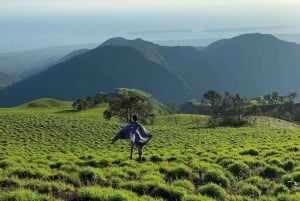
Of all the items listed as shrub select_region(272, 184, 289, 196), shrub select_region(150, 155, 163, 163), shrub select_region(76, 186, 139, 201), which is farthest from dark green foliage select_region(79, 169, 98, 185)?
shrub select_region(150, 155, 163, 163)

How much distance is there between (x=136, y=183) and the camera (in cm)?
1214

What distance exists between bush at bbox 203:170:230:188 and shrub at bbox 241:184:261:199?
0.95 meters

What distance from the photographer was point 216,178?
13.3m

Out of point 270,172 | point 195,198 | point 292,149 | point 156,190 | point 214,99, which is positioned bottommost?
point 292,149

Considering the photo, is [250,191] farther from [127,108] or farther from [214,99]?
[214,99]

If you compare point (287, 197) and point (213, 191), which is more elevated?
point (287, 197)

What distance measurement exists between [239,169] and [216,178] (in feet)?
7.05

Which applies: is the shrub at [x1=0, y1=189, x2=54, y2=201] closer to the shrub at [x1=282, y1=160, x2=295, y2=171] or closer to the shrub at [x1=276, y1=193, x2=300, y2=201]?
the shrub at [x1=276, y1=193, x2=300, y2=201]

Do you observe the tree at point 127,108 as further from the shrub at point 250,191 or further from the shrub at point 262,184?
the shrub at point 250,191

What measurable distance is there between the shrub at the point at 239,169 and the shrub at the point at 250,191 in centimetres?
255

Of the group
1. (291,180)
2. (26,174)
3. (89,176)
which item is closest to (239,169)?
(291,180)

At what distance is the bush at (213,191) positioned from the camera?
1129cm

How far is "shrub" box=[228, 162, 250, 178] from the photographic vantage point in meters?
14.7

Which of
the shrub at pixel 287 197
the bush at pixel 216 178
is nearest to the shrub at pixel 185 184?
the bush at pixel 216 178
